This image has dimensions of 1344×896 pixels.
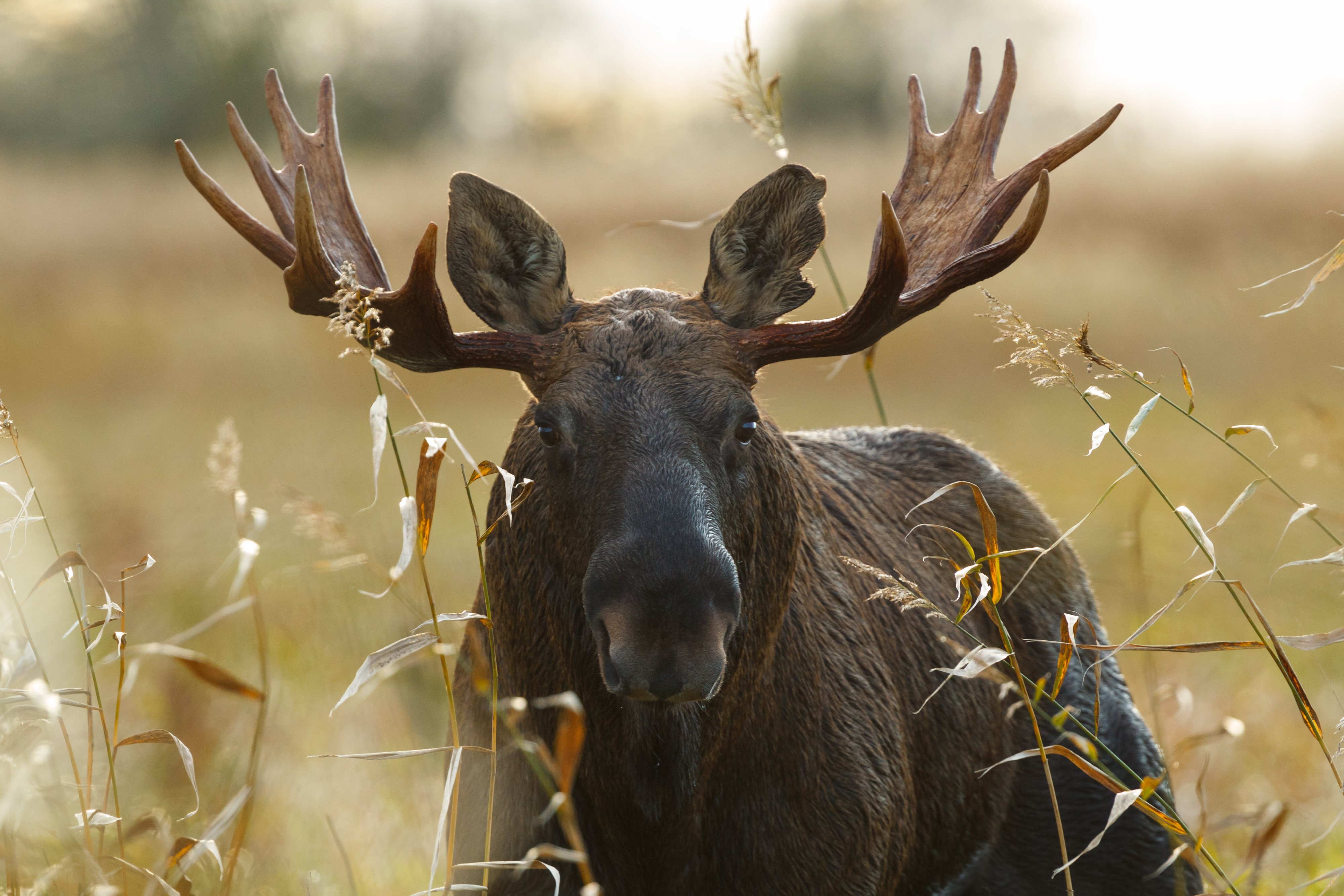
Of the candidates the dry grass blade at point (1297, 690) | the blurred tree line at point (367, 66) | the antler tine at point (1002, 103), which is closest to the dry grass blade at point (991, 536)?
the dry grass blade at point (1297, 690)

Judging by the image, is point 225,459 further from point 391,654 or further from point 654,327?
point 654,327

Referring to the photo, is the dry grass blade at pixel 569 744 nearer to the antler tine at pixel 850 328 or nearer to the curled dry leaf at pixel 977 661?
the curled dry leaf at pixel 977 661

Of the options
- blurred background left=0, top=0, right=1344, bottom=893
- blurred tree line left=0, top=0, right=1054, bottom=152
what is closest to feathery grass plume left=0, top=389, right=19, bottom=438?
blurred background left=0, top=0, right=1344, bottom=893

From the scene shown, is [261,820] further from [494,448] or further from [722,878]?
[494,448]

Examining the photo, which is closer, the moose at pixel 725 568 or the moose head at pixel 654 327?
the moose head at pixel 654 327

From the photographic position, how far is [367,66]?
82.8 ft

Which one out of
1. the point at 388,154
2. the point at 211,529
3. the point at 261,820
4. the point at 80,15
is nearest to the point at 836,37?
the point at 388,154

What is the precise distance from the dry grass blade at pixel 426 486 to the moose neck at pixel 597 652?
0.37 m

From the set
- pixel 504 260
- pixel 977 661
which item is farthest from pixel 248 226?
pixel 977 661

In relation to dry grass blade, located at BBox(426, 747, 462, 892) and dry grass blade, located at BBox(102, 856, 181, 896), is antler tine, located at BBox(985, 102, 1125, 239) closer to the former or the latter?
dry grass blade, located at BBox(426, 747, 462, 892)

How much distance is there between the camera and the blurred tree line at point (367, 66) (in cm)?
1439

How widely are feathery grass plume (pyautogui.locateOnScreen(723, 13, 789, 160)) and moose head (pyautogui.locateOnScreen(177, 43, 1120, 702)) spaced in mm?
423

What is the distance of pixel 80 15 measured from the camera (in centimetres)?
1370

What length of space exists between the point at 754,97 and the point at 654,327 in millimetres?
1127
